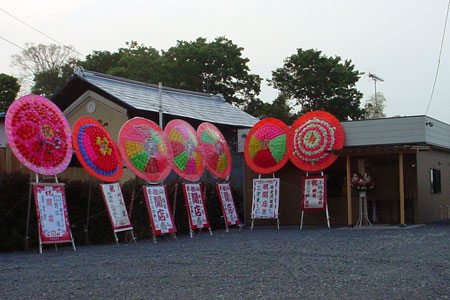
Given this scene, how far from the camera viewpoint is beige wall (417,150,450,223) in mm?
15414

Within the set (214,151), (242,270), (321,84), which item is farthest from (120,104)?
(321,84)

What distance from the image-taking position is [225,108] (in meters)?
23.6

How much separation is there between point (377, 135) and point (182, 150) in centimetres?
533

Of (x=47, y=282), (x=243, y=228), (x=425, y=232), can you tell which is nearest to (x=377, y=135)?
(x=425, y=232)

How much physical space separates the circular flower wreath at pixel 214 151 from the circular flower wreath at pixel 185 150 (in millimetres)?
306

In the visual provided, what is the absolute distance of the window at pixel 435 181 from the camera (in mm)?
16464

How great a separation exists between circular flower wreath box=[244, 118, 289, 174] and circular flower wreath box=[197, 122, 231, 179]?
105 cm

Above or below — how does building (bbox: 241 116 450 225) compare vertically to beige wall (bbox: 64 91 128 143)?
below

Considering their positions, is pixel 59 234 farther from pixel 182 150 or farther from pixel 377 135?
pixel 377 135

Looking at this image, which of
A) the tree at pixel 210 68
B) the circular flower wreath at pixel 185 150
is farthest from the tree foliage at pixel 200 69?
the circular flower wreath at pixel 185 150

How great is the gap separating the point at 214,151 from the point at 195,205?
158cm

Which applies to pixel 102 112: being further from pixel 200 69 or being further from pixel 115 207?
pixel 200 69

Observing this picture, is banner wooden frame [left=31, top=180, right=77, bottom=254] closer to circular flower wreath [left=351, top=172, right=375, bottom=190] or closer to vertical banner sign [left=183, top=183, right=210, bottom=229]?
vertical banner sign [left=183, top=183, right=210, bottom=229]

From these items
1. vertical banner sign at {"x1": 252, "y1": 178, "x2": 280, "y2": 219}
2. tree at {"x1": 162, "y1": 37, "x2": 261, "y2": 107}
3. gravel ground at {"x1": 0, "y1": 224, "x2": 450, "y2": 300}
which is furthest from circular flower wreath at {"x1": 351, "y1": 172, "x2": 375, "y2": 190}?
tree at {"x1": 162, "y1": 37, "x2": 261, "y2": 107}
